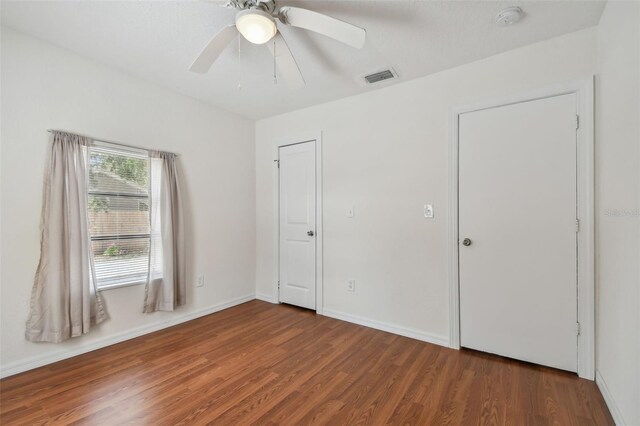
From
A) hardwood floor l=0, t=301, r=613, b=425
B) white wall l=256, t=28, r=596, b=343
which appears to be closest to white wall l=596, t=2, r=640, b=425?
hardwood floor l=0, t=301, r=613, b=425

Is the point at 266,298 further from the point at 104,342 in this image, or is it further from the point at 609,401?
the point at 609,401

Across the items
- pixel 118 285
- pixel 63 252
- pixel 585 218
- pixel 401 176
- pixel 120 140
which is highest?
pixel 120 140

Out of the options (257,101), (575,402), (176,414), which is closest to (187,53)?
(257,101)

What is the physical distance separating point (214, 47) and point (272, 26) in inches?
17.0

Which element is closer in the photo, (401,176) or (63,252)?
(63,252)

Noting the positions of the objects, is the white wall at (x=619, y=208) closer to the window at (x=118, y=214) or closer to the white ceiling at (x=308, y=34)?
the white ceiling at (x=308, y=34)

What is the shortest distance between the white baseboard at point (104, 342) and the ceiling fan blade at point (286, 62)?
2747 millimetres

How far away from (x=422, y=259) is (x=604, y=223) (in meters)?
1.31

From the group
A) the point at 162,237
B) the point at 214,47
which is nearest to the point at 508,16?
the point at 214,47

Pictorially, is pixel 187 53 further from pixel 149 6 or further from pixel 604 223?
pixel 604 223

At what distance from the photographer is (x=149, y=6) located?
190 centimetres

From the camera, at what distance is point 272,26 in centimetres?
165

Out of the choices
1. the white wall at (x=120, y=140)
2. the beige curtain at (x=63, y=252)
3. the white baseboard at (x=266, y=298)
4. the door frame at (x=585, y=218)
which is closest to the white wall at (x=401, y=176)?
the door frame at (x=585, y=218)

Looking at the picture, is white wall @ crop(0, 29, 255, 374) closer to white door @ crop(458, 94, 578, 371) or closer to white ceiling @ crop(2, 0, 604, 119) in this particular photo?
white ceiling @ crop(2, 0, 604, 119)
